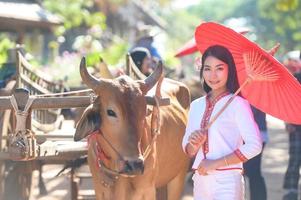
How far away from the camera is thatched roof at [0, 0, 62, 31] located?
13.3m

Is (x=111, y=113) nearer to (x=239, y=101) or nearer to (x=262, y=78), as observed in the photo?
(x=239, y=101)

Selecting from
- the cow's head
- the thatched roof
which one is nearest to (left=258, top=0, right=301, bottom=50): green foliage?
the thatched roof

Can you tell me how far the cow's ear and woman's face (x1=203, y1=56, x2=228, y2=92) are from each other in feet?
2.86

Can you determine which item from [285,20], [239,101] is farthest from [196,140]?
[285,20]

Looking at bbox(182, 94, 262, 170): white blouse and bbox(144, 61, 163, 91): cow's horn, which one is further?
bbox(144, 61, 163, 91): cow's horn

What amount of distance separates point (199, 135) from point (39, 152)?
1461 mm

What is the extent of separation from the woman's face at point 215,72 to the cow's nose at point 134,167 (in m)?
0.74

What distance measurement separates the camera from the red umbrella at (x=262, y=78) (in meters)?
4.22

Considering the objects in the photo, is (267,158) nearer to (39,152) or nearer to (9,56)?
(9,56)

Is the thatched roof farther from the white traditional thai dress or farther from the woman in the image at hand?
the white traditional thai dress

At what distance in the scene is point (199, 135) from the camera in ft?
13.8

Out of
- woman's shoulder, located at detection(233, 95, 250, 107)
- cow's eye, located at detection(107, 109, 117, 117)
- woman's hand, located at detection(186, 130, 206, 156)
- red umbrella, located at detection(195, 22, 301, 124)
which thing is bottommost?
woman's hand, located at detection(186, 130, 206, 156)

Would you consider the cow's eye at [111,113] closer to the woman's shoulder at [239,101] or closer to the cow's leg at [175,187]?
the woman's shoulder at [239,101]

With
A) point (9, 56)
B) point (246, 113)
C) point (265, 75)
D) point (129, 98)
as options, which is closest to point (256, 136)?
point (246, 113)
